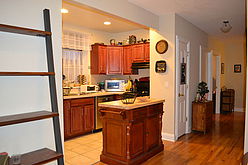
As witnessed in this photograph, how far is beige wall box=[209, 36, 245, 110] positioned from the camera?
7531 millimetres

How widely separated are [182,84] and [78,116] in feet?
7.98

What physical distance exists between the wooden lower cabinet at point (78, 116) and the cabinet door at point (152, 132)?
1.76m

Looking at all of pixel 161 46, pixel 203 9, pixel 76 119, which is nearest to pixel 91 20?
pixel 161 46

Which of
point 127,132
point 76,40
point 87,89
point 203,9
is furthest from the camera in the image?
point 76,40

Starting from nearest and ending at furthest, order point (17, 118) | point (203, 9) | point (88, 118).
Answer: point (17, 118), point (203, 9), point (88, 118)

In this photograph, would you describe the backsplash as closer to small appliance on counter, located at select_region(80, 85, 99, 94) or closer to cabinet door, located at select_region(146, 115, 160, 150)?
small appliance on counter, located at select_region(80, 85, 99, 94)

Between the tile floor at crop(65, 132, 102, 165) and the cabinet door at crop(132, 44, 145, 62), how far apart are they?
2195 mm

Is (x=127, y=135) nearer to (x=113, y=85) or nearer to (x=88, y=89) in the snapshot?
(x=88, y=89)

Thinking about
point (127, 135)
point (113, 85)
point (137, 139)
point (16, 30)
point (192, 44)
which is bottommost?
point (137, 139)

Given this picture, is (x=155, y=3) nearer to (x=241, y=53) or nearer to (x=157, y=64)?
(x=157, y=64)

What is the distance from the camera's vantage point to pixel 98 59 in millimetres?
5410

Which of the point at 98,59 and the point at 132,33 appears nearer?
the point at 98,59

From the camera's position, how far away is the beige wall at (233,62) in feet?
24.7

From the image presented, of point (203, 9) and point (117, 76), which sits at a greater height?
point (203, 9)
